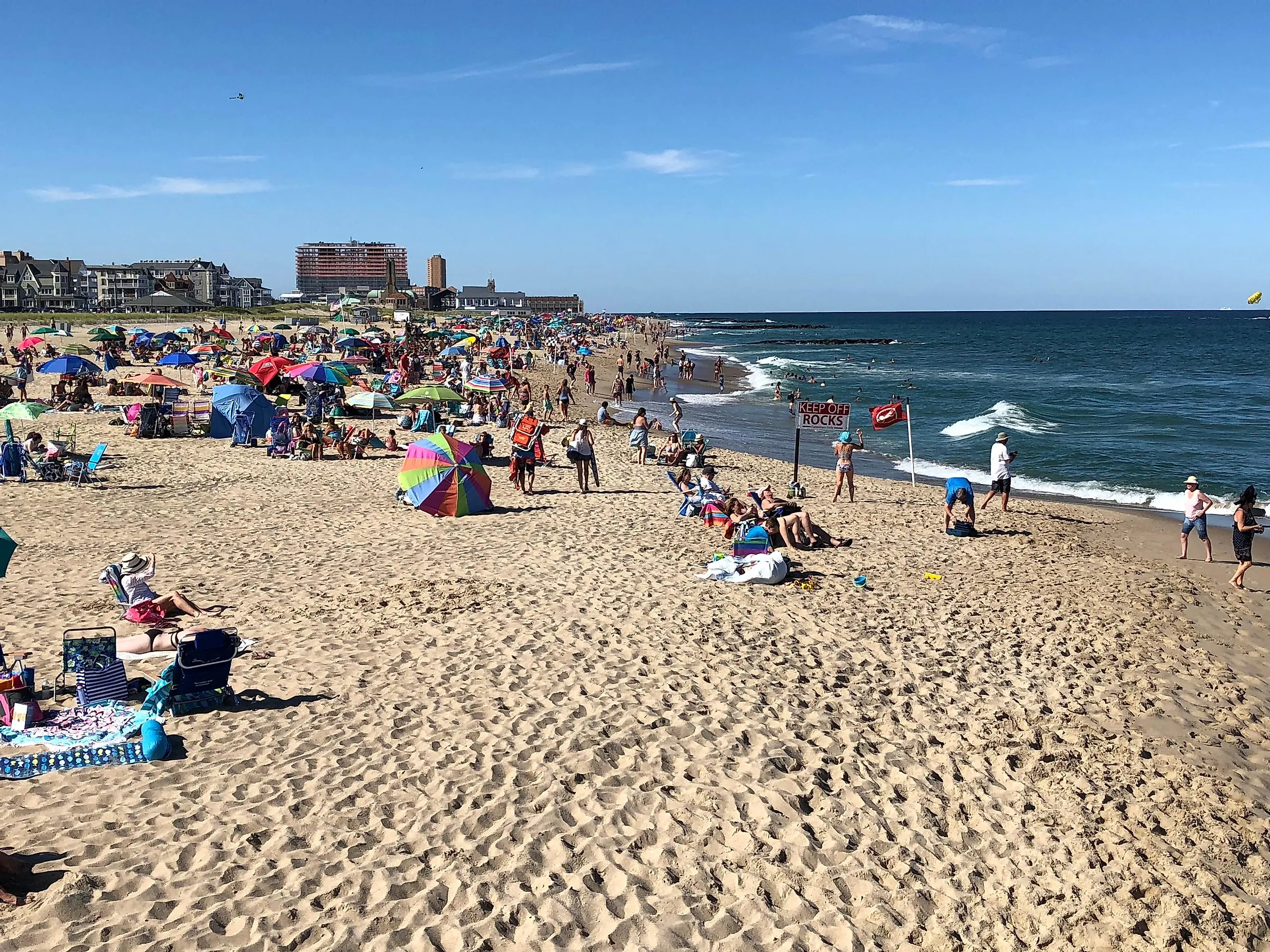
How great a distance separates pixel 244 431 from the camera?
18750 mm

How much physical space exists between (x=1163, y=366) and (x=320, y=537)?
204 feet

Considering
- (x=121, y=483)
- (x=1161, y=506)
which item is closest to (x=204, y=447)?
(x=121, y=483)

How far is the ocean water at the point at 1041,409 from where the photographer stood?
21391mm

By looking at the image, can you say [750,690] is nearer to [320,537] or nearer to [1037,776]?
[1037,776]

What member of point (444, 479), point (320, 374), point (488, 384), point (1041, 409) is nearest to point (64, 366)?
point (320, 374)

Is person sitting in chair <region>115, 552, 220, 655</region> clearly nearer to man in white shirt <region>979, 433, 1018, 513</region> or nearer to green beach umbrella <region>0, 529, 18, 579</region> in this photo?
green beach umbrella <region>0, 529, 18, 579</region>

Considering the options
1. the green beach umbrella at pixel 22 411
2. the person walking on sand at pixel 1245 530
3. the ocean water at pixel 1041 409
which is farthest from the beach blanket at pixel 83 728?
the ocean water at pixel 1041 409

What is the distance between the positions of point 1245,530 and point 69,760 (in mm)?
12027

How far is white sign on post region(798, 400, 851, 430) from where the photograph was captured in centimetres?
1477

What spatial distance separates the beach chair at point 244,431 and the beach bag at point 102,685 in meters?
13.5

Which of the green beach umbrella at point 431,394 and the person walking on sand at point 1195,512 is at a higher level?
the green beach umbrella at point 431,394

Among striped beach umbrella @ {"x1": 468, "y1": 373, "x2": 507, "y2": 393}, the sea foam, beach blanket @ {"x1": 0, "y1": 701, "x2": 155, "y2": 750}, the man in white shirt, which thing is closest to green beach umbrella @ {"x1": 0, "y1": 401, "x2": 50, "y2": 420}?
beach blanket @ {"x1": 0, "y1": 701, "x2": 155, "y2": 750}

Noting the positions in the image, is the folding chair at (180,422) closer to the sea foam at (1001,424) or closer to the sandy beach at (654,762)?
the sandy beach at (654,762)

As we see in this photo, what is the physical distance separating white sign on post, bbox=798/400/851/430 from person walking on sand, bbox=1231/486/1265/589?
5657mm
